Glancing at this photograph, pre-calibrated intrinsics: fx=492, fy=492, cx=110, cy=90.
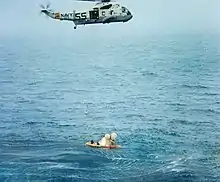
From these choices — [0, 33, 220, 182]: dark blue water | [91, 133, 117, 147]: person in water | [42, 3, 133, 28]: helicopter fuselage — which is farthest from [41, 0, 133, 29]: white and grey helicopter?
[91, 133, 117, 147]: person in water

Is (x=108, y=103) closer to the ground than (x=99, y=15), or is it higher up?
closer to the ground

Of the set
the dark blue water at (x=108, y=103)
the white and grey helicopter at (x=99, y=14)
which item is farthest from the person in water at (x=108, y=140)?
the white and grey helicopter at (x=99, y=14)

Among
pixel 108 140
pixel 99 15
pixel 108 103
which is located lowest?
pixel 108 140

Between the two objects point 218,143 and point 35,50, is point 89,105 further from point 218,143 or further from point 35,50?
point 218,143

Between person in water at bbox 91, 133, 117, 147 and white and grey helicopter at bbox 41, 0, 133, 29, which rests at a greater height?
white and grey helicopter at bbox 41, 0, 133, 29

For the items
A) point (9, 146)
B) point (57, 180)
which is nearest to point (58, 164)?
point (57, 180)

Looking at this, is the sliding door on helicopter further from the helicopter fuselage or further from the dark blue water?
the dark blue water

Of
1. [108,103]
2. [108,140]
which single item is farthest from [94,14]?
[108,140]

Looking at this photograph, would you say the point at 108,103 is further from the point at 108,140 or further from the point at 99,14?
the point at 99,14
